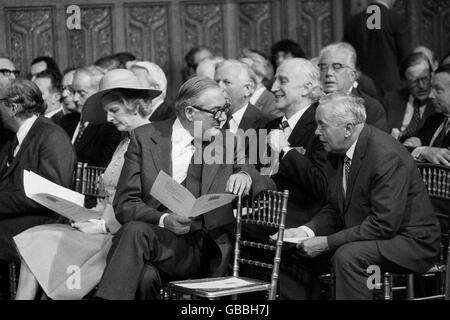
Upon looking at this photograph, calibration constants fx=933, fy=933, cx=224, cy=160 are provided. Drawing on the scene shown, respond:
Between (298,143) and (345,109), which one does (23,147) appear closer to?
(298,143)

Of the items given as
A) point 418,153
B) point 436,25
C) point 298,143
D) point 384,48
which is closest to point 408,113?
point 384,48

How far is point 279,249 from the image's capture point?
15.6 ft

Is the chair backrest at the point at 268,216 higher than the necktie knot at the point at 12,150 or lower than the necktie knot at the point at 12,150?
lower

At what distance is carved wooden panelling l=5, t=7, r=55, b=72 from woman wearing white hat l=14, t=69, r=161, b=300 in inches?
153

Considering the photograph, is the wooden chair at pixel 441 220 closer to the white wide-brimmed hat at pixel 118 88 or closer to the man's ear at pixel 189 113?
the man's ear at pixel 189 113

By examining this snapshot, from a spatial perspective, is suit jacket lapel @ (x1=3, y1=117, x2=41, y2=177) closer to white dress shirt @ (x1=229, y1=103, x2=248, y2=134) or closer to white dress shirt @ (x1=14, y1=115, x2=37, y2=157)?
white dress shirt @ (x1=14, y1=115, x2=37, y2=157)

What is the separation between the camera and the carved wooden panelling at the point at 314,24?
30.8ft

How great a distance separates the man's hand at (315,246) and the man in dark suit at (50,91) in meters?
3.51

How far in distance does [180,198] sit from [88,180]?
1.31 metres

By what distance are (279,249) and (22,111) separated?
7.20ft

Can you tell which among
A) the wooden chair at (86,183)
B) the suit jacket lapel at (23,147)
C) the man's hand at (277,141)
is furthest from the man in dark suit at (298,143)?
the suit jacket lapel at (23,147)

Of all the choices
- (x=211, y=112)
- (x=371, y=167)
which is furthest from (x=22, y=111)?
(x=371, y=167)

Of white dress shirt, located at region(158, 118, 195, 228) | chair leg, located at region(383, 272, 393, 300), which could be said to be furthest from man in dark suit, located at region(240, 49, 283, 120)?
chair leg, located at region(383, 272, 393, 300)
